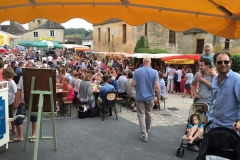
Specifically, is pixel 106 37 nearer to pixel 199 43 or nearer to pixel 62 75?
pixel 199 43

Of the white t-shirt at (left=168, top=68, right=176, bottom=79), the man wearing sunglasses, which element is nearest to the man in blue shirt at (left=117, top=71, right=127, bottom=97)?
the white t-shirt at (left=168, top=68, right=176, bottom=79)

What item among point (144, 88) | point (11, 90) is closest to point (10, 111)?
point (11, 90)

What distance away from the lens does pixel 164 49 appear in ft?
104

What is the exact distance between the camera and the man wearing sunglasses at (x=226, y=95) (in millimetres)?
2930

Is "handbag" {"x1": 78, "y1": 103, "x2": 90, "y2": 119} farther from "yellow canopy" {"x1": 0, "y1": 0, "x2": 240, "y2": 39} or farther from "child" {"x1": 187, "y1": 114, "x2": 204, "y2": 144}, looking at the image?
"yellow canopy" {"x1": 0, "y1": 0, "x2": 240, "y2": 39}

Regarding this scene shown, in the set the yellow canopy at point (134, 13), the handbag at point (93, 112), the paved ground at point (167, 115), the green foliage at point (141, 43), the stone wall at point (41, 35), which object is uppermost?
the stone wall at point (41, 35)

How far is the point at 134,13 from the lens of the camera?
3.76 m

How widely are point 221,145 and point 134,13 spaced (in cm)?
229

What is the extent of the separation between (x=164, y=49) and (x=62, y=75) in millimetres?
23668

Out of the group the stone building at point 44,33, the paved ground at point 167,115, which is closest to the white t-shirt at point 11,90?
the paved ground at point 167,115

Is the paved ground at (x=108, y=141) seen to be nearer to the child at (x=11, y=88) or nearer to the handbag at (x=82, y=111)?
the handbag at (x=82, y=111)

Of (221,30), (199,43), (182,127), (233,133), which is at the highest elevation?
(199,43)

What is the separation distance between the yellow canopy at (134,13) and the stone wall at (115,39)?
28.9 metres

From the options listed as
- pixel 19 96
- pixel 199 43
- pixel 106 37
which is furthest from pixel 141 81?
pixel 106 37
